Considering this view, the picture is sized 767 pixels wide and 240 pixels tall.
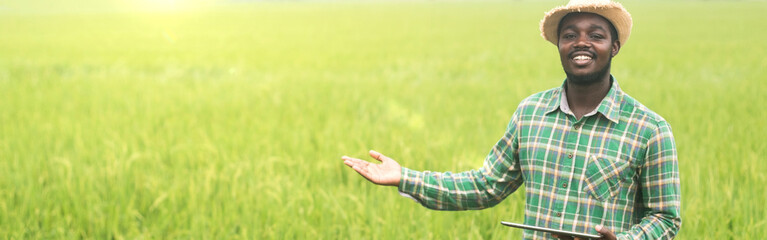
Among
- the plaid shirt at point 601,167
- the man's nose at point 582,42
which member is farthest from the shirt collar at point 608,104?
the man's nose at point 582,42

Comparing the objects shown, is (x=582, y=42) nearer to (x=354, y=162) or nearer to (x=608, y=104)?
(x=608, y=104)

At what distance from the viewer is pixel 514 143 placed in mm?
1321

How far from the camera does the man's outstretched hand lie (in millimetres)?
1313

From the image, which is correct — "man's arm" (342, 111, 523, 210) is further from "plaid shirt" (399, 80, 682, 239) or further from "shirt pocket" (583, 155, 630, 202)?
"shirt pocket" (583, 155, 630, 202)

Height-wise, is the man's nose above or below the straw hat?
below

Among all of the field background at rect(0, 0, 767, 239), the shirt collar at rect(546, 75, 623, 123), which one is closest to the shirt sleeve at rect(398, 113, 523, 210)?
the shirt collar at rect(546, 75, 623, 123)

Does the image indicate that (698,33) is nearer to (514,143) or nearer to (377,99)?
(377,99)

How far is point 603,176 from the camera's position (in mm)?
1164

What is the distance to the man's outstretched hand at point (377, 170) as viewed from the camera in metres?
1.31

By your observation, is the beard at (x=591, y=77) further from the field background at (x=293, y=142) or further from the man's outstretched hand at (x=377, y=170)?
the field background at (x=293, y=142)

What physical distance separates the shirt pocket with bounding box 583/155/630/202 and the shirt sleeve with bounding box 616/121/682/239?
0.05 m

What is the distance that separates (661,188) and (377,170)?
0.54m

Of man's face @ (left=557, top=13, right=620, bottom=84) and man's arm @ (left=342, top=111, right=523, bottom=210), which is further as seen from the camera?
man's arm @ (left=342, top=111, right=523, bottom=210)

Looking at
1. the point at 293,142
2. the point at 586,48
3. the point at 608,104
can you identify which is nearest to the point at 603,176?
the point at 608,104
